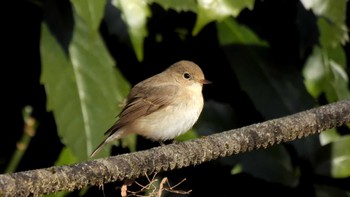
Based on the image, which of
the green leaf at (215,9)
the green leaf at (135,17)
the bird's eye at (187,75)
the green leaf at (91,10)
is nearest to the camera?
the green leaf at (91,10)

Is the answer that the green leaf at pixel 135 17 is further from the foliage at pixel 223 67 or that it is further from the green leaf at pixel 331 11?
the green leaf at pixel 331 11

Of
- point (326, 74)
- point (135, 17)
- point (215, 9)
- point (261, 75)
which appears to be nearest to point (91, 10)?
point (135, 17)

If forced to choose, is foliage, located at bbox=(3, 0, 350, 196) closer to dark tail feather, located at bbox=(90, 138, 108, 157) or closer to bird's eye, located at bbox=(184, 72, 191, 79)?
dark tail feather, located at bbox=(90, 138, 108, 157)

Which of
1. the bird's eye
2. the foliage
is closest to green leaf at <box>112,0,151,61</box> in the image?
the foliage

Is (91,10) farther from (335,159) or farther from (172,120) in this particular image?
(335,159)

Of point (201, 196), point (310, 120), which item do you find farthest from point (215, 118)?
point (310, 120)

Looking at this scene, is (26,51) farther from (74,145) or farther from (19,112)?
(74,145)

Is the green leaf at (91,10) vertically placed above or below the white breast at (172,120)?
above

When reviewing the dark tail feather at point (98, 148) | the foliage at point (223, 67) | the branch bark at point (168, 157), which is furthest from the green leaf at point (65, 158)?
the branch bark at point (168, 157)
